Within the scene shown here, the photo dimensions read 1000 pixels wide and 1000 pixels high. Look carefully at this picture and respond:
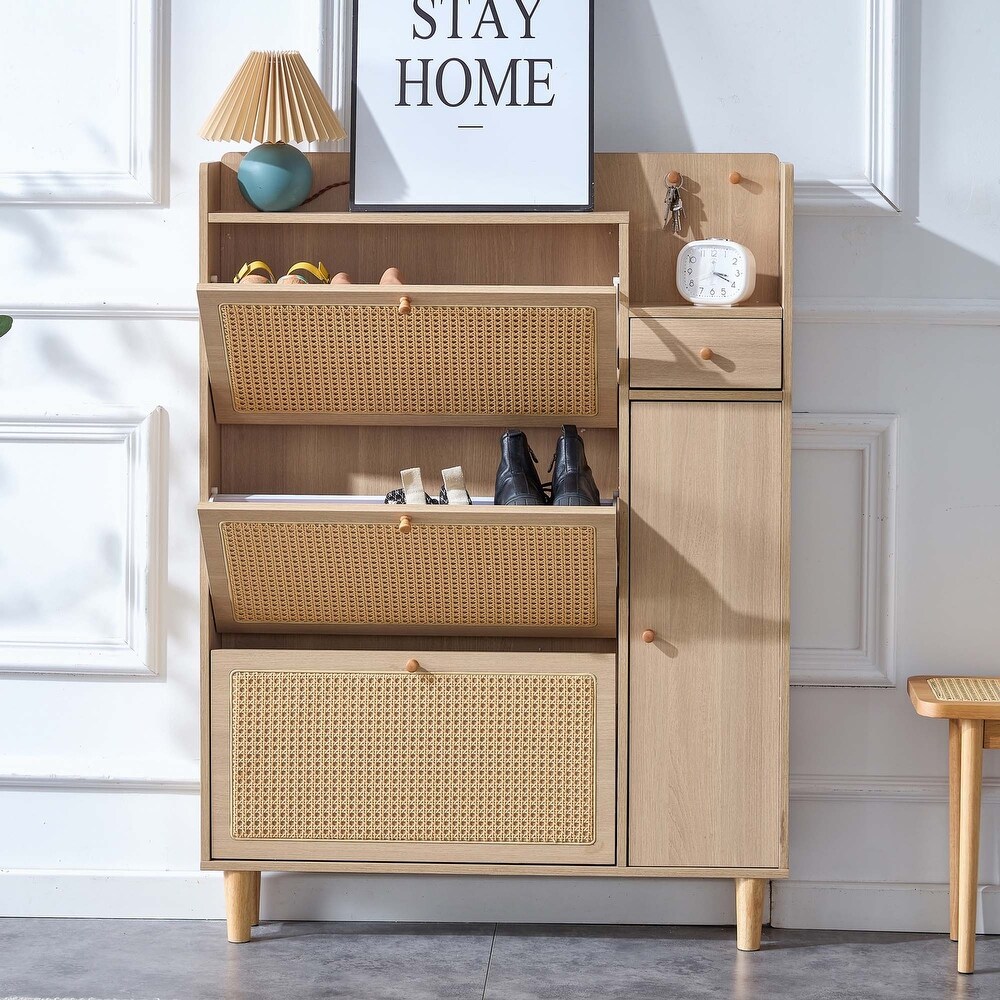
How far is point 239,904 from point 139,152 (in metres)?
1.61

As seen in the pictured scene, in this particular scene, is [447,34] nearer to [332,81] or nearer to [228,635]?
[332,81]

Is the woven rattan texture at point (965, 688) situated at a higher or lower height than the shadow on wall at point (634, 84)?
lower

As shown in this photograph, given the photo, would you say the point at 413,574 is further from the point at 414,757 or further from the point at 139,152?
the point at 139,152

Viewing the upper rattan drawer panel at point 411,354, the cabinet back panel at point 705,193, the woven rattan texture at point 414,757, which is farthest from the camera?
the cabinet back panel at point 705,193

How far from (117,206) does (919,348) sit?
69.9 inches

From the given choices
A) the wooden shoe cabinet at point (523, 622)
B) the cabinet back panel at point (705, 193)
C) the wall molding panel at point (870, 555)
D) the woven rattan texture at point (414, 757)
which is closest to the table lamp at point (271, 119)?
the wooden shoe cabinet at point (523, 622)

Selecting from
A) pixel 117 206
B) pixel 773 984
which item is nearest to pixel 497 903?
pixel 773 984

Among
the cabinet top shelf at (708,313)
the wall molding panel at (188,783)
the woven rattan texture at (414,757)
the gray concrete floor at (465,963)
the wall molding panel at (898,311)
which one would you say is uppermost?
the wall molding panel at (898,311)

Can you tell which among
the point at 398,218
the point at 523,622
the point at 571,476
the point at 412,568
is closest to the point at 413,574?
the point at 412,568

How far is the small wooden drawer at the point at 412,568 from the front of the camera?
1.91 meters

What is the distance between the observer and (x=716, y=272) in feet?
6.75

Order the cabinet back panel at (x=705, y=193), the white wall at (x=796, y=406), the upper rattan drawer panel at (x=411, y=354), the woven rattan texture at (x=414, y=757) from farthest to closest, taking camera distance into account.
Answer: the white wall at (x=796, y=406) → the cabinet back panel at (x=705, y=193) → the woven rattan texture at (x=414, y=757) → the upper rattan drawer panel at (x=411, y=354)

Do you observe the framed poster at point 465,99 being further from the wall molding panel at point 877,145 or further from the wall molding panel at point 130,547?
the wall molding panel at point 130,547

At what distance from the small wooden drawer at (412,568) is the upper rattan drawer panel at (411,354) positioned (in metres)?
0.24
